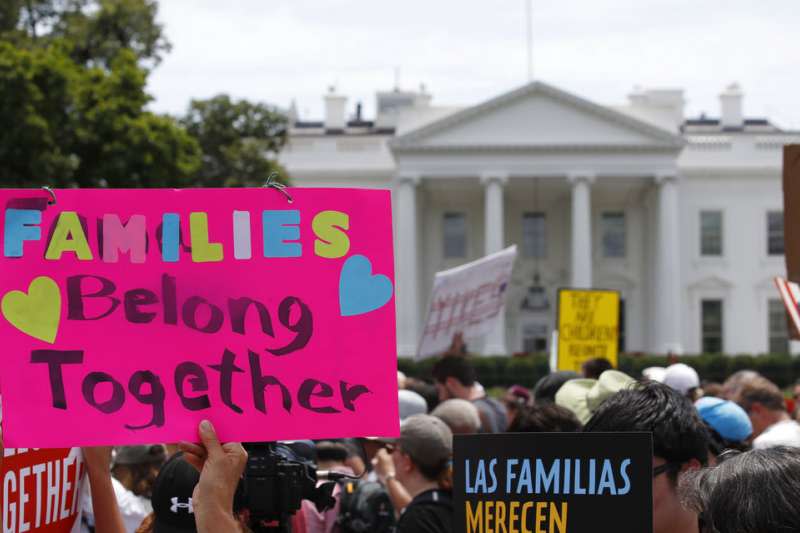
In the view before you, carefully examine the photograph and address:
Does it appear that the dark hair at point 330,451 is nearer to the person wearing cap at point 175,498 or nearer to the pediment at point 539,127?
the person wearing cap at point 175,498

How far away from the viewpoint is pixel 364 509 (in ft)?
17.6

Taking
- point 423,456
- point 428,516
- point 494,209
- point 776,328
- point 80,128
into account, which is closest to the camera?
point 428,516

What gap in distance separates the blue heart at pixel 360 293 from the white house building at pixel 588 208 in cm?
4650

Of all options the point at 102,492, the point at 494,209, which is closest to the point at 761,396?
the point at 102,492

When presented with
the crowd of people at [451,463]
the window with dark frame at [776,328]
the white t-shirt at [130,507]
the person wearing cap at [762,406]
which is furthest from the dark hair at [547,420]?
the window with dark frame at [776,328]

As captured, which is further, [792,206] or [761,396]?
[761,396]

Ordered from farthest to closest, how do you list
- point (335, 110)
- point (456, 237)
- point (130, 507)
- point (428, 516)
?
point (335, 110), point (456, 237), point (130, 507), point (428, 516)

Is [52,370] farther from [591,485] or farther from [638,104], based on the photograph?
[638,104]

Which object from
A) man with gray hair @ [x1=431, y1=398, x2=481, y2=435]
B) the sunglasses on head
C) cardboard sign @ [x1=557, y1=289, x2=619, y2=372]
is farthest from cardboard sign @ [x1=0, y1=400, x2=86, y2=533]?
cardboard sign @ [x1=557, y1=289, x2=619, y2=372]

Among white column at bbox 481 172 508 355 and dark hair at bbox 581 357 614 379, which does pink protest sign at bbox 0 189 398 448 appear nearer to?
dark hair at bbox 581 357 614 379

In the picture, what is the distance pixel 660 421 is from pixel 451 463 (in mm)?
1582

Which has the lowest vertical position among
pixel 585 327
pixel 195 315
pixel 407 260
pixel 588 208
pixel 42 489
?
pixel 407 260

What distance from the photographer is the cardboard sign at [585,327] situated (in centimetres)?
1059

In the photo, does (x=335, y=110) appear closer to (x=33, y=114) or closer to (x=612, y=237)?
(x=612, y=237)
